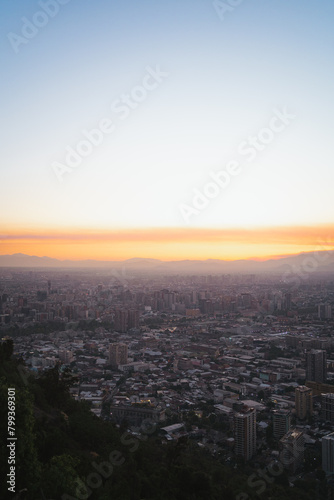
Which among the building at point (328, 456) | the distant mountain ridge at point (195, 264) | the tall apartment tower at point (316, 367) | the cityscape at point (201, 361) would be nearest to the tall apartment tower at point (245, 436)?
the cityscape at point (201, 361)

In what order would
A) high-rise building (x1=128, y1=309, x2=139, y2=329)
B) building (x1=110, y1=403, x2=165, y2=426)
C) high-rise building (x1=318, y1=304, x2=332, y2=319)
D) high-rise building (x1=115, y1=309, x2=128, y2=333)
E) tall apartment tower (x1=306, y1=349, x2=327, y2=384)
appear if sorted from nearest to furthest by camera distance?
building (x1=110, y1=403, x2=165, y2=426), tall apartment tower (x1=306, y1=349, x2=327, y2=384), high-rise building (x1=115, y1=309, x2=128, y2=333), high-rise building (x1=128, y1=309, x2=139, y2=329), high-rise building (x1=318, y1=304, x2=332, y2=319)

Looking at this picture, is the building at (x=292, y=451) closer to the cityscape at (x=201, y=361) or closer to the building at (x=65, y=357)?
the cityscape at (x=201, y=361)

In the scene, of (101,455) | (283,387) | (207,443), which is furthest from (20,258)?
(101,455)

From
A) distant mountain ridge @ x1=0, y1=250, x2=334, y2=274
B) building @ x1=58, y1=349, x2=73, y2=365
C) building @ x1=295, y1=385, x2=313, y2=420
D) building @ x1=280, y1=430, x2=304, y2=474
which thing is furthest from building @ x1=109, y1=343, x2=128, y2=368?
distant mountain ridge @ x1=0, y1=250, x2=334, y2=274

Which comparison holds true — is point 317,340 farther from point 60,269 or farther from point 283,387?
point 60,269

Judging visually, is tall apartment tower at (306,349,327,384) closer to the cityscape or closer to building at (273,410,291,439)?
the cityscape

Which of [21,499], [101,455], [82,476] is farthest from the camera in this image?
[101,455]
